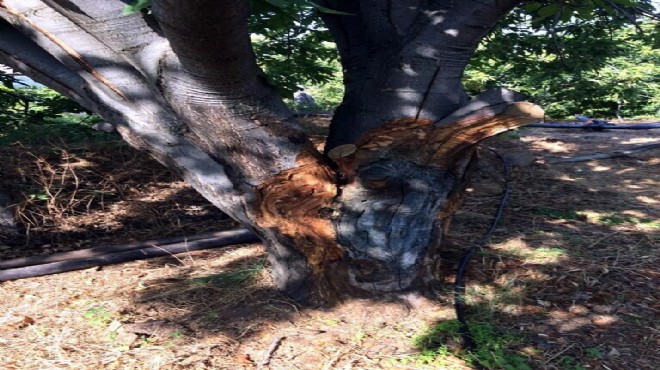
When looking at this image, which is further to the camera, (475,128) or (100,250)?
(100,250)

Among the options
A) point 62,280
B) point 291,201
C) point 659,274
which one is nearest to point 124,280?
point 62,280

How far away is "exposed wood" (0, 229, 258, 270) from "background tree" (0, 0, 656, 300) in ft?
3.57

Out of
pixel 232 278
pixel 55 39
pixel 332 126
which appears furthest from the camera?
pixel 232 278

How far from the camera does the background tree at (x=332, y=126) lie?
9.14ft

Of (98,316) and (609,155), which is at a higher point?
(98,316)

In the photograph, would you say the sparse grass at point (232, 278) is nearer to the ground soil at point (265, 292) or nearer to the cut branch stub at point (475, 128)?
the ground soil at point (265, 292)

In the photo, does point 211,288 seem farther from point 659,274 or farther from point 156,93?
point 659,274

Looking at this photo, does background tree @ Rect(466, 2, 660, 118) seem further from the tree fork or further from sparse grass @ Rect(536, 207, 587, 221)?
the tree fork

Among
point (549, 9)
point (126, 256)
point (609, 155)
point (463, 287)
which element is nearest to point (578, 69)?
point (609, 155)

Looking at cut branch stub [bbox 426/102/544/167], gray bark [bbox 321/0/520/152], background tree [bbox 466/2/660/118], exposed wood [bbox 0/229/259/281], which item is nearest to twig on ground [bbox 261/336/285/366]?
gray bark [bbox 321/0/520/152]

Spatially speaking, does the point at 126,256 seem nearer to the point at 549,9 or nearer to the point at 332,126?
the point at 332,126

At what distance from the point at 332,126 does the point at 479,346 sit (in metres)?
1.32

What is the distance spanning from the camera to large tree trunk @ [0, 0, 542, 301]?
2.79 m

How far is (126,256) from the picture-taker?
4172mm
